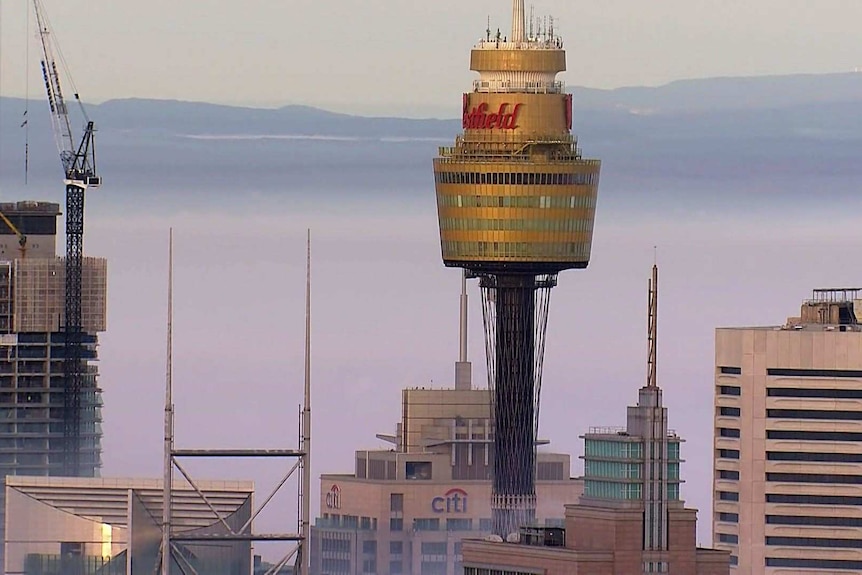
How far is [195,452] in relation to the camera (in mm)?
195750

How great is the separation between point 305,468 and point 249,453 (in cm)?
598

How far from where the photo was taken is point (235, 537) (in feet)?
650

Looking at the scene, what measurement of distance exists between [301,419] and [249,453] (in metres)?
7.69

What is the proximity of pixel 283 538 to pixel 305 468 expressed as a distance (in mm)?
5820

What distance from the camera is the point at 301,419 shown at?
19800 centimetres

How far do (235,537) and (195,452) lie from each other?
516cm

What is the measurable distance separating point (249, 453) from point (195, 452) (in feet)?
18.8

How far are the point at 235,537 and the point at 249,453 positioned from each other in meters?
8.63

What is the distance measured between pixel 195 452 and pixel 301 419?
5683 mm

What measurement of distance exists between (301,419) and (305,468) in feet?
9.74

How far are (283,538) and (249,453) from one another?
4.32 metres

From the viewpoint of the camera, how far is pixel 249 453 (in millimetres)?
190750

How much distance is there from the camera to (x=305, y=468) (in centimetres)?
19612
